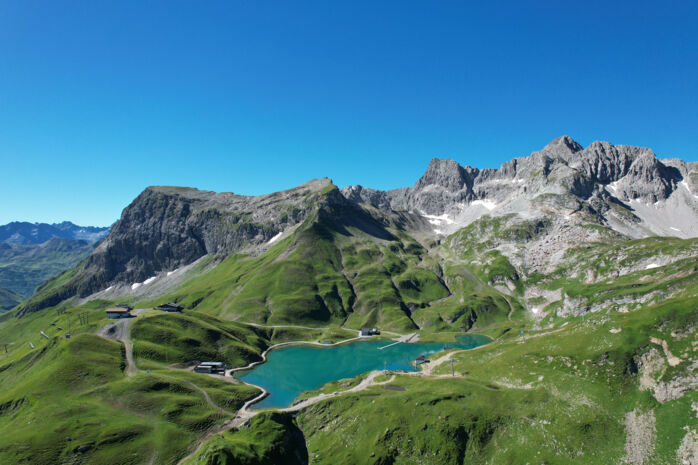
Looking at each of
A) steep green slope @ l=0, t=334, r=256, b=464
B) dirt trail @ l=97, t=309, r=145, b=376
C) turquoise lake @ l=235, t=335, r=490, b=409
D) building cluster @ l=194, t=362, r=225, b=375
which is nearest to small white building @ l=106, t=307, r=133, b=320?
dirt trail @ l=97, t=309, r=145, b=376

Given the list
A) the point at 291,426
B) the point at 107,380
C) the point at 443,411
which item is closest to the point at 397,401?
the point at 443,411

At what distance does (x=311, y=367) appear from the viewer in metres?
169

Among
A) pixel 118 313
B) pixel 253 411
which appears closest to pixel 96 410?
pixel 253 411

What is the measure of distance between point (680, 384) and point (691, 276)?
7985cm

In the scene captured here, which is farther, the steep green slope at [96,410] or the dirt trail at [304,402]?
the dirt trail at [304,402]

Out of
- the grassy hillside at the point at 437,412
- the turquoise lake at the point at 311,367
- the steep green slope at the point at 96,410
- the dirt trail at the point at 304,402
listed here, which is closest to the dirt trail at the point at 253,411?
the dirt trail at the point at 304,402

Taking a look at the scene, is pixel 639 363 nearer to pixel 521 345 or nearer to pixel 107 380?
pixel 521 345

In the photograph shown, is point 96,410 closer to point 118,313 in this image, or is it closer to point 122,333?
point 122,333

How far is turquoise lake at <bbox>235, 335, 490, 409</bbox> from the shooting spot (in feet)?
443

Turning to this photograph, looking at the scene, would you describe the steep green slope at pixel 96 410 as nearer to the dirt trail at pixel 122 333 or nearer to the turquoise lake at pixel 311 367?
the dirt trail at pixel 122 333

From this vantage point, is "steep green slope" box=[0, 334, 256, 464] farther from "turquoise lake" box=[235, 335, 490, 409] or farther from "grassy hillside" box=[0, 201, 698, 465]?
"turquoise lake" box=[235, 335, 490, 409]

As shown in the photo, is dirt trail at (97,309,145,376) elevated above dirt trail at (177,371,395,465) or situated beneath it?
elevated above

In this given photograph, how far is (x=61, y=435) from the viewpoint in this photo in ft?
265

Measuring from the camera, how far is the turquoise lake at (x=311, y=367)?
135000 mm
